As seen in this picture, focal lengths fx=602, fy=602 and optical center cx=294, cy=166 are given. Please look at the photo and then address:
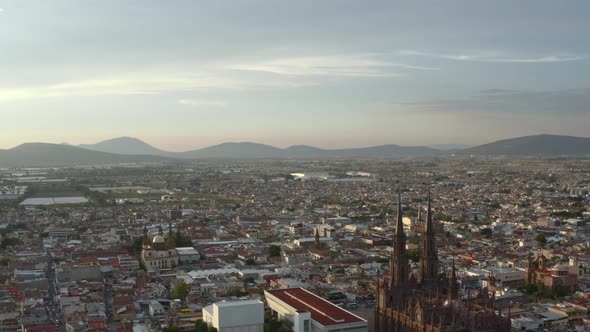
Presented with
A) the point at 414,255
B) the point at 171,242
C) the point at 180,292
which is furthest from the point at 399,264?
the point at 171,242

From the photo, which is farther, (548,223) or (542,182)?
(542,182)

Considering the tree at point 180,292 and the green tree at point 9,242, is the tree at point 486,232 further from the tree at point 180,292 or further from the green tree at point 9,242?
the green tree at point 9,242

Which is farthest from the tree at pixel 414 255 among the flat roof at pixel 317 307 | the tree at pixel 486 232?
the flat roof at pixel 317 307

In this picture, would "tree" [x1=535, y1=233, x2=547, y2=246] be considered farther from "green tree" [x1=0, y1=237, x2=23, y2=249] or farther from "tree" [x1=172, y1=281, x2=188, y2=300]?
"green tree" [x1=0, y1=237, x2=23, y2=249]

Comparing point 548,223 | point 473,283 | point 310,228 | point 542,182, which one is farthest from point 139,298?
point 542,182

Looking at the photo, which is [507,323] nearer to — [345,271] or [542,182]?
[345,271]

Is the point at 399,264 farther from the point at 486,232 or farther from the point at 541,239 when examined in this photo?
the point at 486,232
